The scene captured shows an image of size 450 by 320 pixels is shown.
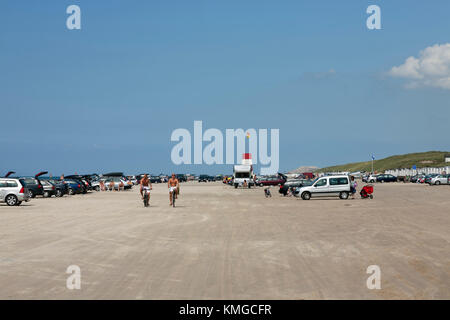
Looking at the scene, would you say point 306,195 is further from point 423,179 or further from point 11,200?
point 423,179

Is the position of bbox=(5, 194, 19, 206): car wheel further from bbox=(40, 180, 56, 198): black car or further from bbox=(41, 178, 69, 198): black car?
bbox=(41, 178, 69, 198): black car

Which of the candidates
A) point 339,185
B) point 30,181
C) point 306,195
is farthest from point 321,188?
point 30,181

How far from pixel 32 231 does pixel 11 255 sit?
571cm

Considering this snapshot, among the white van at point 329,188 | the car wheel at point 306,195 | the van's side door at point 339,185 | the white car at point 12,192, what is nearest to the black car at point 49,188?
the white car at point 12,192

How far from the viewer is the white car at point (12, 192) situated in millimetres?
33281

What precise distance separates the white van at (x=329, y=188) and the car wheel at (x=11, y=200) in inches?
754

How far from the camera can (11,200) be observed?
110ft

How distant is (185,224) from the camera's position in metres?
20.1

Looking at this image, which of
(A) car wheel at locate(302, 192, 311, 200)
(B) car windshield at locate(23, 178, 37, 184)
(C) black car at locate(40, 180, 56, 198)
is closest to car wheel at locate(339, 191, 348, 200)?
(A) car wheel at locate(302, 192, 311, 200)

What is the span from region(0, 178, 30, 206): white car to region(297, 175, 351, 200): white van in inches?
741

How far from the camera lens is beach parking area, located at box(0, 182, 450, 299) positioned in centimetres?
838

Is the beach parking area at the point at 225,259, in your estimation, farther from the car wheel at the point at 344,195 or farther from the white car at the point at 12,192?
the car wheel at the point at 344,195
